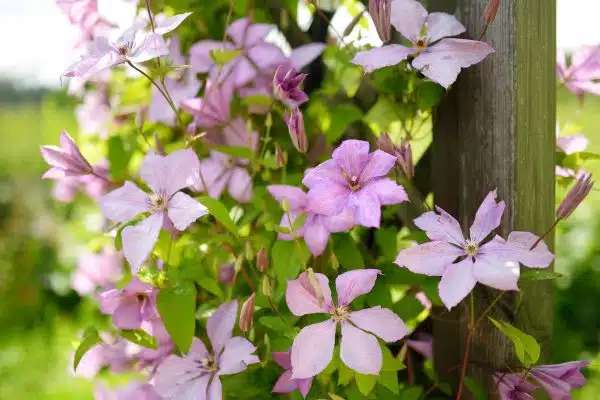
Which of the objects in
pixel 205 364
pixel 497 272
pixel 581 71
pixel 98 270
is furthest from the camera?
pixel 98 270

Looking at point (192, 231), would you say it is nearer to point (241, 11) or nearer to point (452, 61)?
point (241, 11)

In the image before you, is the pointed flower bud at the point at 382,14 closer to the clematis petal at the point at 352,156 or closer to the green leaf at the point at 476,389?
the clematis petal at the point at 352,156

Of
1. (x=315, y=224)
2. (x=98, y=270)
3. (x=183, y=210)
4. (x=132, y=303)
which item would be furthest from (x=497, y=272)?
(x=98, y=270)

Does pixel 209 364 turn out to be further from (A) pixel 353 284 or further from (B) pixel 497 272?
(B) pixel 497 272

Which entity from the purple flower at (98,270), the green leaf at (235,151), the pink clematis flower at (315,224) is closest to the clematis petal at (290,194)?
the pink clematis flower at (315,224)

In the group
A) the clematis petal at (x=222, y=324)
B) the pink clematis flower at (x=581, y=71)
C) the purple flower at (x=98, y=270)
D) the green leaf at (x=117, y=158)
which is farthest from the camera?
the purple flower at (x=98, y=270)
